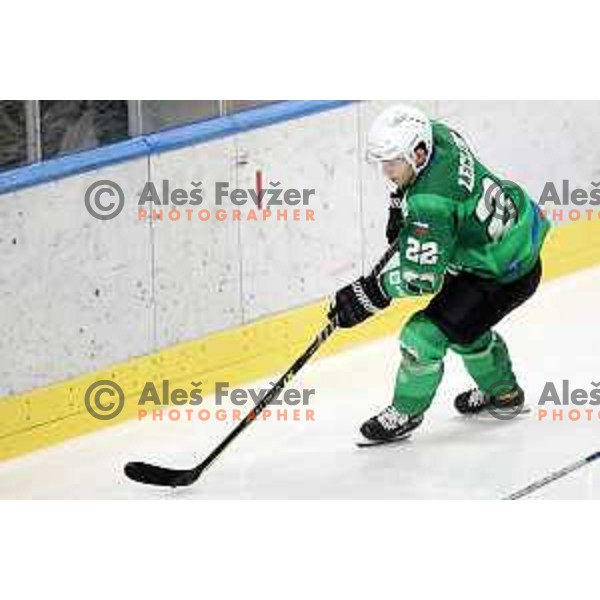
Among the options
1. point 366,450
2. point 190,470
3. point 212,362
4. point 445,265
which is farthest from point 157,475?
point 445,265

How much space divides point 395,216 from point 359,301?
0.63ft

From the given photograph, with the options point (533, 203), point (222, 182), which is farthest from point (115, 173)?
point (533, 203)

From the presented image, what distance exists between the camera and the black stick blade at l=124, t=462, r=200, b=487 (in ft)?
14.2

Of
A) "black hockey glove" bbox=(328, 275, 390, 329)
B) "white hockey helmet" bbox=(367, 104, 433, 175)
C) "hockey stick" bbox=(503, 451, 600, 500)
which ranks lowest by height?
"hockey stick" bbox=(503, 451, 600, 500)

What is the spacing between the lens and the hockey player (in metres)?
4.35

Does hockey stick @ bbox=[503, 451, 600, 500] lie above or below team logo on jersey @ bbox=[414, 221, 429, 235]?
below

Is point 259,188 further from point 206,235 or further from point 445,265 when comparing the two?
point 445,265

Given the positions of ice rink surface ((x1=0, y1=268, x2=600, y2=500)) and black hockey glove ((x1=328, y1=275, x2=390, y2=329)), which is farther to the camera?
black hockey glove ((x1=328, y1=275, x2=390, y2=329))

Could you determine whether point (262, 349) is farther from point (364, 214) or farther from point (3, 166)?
point (3, 166)

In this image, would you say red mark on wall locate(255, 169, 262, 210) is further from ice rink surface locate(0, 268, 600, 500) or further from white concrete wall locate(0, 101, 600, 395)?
ice rink surface locate(0, 268, 600, 500)

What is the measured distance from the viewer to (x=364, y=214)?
446 cm

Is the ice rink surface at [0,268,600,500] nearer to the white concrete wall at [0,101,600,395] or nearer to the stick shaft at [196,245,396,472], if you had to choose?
the stick shaft at [196,245,396,472]

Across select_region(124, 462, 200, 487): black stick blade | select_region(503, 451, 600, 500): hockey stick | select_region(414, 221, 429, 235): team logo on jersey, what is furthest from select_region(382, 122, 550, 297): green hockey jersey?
select_region(124, 462, 200, 487): black stick blade
